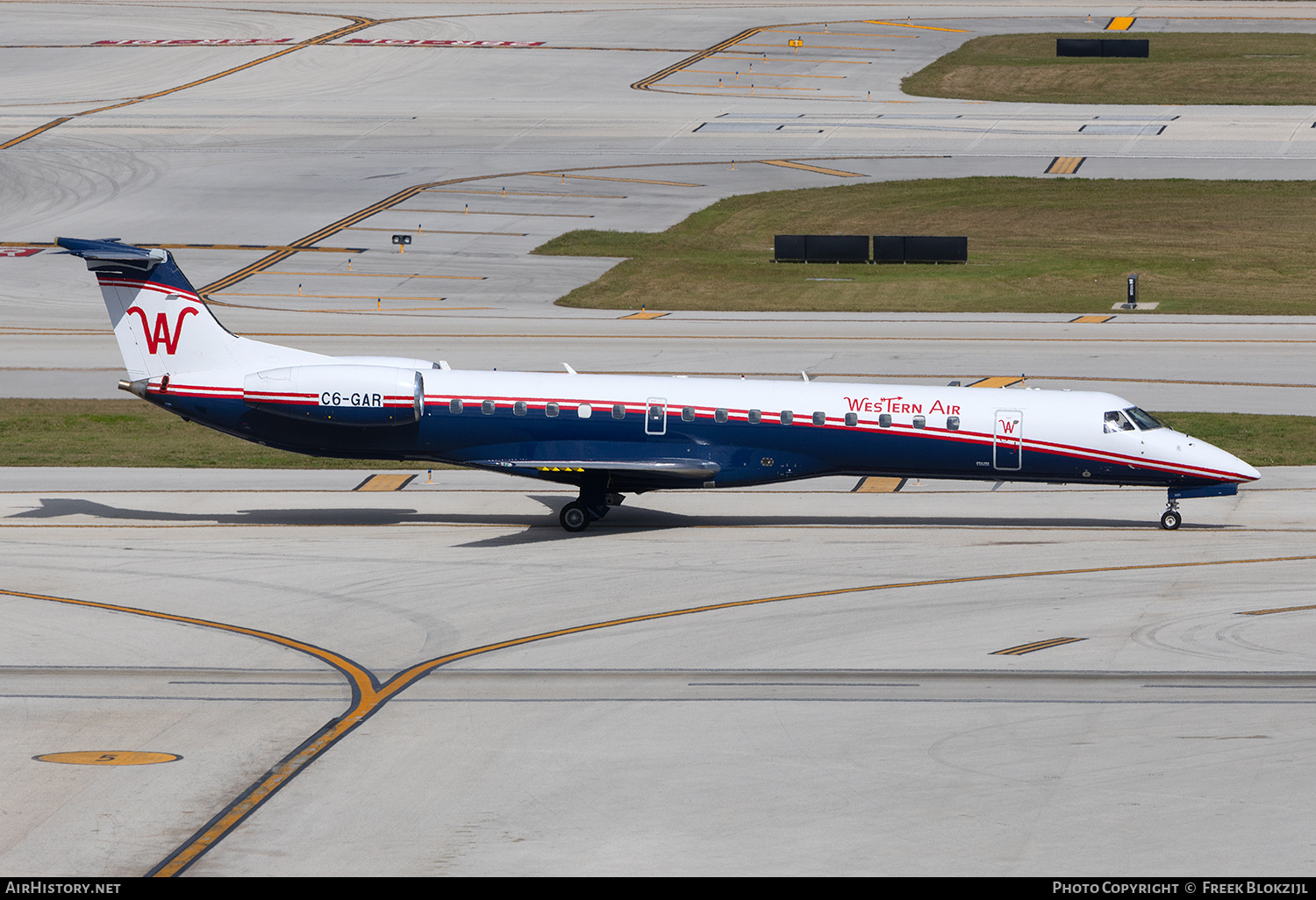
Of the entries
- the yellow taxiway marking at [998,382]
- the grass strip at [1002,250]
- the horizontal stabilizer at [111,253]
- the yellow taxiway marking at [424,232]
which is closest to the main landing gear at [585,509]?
the horizontal stabilizer at [111,253]

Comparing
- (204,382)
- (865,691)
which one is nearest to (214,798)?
(865,691)

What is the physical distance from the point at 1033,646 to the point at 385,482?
61.3ft

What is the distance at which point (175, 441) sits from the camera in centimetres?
4256

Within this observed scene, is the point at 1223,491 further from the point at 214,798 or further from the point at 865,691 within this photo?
the point at 214,798

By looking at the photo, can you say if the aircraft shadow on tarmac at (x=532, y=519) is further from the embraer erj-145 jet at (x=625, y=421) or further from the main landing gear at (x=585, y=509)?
the embraer erj-145 jet at (x=625, y=421)

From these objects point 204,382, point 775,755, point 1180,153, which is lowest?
point 775,755

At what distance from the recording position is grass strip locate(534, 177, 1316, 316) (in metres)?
59.0

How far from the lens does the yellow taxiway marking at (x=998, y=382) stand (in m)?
44.9

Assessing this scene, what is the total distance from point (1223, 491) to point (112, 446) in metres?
27.2

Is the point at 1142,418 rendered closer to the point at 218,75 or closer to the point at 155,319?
the point at 155,319

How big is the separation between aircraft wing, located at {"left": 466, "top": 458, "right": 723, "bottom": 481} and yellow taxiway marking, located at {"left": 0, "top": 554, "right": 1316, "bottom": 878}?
5.08 metres

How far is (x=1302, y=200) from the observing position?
226ft

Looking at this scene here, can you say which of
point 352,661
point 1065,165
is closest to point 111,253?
point 352,661

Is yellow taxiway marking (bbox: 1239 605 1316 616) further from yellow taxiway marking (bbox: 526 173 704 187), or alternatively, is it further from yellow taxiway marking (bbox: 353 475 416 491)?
yellow taxiway marking (bbox: 526 173 704 187)
